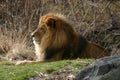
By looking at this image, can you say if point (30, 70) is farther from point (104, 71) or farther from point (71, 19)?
point (71, 19)

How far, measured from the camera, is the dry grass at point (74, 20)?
44.1 feet

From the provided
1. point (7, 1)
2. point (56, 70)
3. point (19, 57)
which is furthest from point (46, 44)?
point (7, 1)

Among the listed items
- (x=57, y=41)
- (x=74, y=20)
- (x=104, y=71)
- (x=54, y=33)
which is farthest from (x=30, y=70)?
(x=74, y=20)

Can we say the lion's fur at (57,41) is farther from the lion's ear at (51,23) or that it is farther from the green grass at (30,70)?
the green grass at (30,70)

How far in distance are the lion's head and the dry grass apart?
3413mm

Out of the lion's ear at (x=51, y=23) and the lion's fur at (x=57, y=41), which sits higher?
the lion's ear at (x=51, y=23)

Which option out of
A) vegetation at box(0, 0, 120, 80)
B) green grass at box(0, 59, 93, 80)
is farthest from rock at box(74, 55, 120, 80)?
vegetation at box(0, 0, 120, 80)

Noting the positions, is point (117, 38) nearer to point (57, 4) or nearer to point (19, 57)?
point (57, 4)

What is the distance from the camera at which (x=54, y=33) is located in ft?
31.1

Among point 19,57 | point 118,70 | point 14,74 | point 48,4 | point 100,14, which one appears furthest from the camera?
point 48,4

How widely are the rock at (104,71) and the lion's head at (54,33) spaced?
4087mm

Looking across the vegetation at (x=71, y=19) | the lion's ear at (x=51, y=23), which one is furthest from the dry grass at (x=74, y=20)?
the lion's ear at (x=51, y=23)

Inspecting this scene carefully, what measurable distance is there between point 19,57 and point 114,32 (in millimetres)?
3766

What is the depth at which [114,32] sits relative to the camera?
1434 cm
